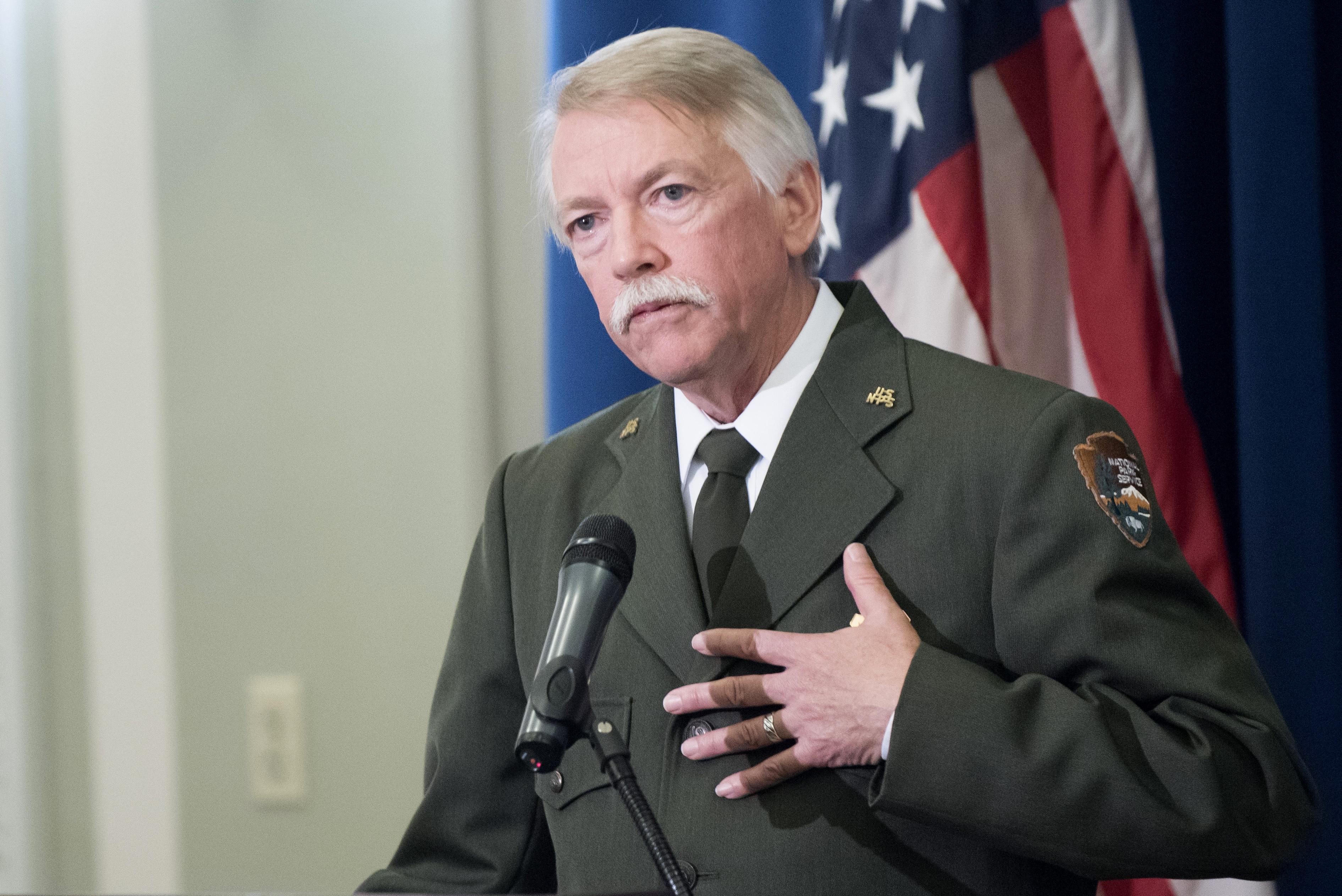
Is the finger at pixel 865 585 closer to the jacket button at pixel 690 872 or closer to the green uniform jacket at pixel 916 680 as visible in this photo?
the green uniform jacket at pixel 916 680

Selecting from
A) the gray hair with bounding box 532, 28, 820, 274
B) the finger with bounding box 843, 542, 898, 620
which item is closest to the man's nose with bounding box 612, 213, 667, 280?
the gray hair with bounding box 532, 28, 820, 274

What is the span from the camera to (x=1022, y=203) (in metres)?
1.93

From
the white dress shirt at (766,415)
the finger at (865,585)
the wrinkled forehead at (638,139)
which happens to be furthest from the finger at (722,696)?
the wrinkled forehead at (638,139)

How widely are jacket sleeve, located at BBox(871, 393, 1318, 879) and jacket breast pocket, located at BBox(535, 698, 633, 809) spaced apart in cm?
31

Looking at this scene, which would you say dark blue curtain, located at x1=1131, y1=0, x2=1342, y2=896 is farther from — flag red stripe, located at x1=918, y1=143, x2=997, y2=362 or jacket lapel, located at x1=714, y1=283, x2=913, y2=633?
jacket lapel, located at x1=714, y1=283, x2=913, y2=633

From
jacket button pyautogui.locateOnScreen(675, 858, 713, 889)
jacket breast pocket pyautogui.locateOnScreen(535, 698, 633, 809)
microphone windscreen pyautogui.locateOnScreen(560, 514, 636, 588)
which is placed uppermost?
microphone windscreen pyautogui.locateOnScreen(560, 514, 636, 588)

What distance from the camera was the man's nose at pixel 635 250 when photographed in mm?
1288

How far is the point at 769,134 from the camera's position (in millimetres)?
1347

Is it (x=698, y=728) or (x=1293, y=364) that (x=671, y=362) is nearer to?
(x=698, y=728)

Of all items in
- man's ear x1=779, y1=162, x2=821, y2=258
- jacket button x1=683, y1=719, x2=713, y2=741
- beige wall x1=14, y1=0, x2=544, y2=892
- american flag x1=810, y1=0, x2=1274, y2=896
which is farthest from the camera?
beige wall x1=14, y1=0, x2=544, y2=892

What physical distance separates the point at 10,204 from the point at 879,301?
1634 mm

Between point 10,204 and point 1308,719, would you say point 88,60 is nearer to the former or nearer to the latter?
point 10,204

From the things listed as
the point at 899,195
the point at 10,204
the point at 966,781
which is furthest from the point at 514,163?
the point at 966,781

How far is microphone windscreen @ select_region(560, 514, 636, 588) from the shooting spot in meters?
0.96
